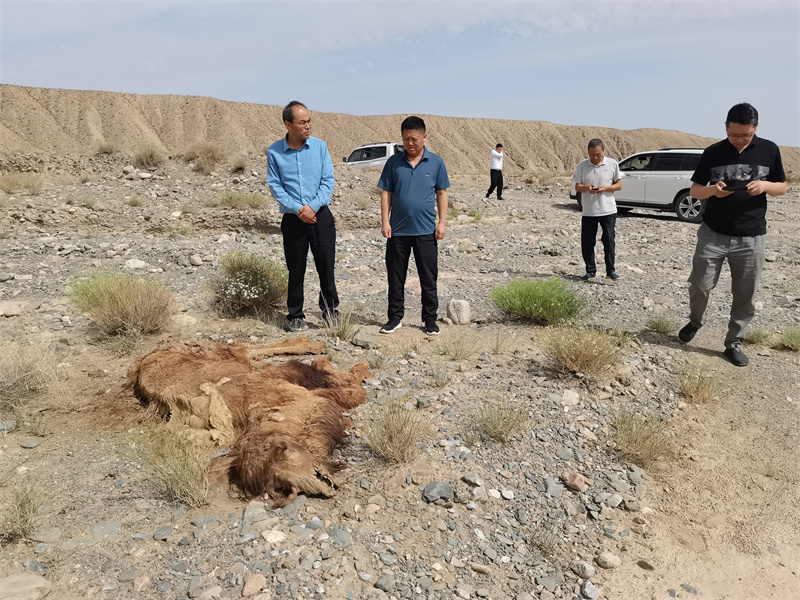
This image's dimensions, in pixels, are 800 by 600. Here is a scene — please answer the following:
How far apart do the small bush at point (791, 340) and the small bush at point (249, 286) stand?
4.44 metres

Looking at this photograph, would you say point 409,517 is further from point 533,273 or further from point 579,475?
point 533,273

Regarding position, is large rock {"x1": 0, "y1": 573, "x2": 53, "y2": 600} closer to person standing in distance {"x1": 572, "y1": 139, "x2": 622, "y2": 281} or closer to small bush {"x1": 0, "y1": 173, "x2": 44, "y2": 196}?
person standing in distance {"x1": 572, "y1": 139, "x2": 622, "y2": 281}

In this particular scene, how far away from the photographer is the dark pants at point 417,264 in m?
4.55

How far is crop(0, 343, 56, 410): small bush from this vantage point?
138 inches

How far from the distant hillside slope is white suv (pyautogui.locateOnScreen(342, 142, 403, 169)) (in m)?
20.0

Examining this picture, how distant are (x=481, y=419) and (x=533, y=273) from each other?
4459 mm

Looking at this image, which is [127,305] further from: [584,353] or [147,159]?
[147,159]

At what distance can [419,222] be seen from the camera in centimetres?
447

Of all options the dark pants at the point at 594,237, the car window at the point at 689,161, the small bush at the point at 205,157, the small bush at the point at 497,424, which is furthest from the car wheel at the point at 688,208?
the small bush at the point at 205,157

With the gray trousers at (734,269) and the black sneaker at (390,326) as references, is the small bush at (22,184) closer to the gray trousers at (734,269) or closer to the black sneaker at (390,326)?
the black sneaker at (390,326)

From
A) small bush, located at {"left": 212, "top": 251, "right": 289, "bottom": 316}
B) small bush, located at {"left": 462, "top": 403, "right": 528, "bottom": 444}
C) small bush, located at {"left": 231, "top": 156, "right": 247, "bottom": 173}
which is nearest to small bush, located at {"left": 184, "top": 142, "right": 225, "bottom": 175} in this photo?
small bush, located at {"left": 231, "top": 156, "right": 247, "bottom": 173}

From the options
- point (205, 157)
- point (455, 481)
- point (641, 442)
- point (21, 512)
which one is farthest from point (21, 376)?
point (205, 157)

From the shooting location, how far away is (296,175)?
4418mm

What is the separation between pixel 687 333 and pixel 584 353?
137 centimetres
